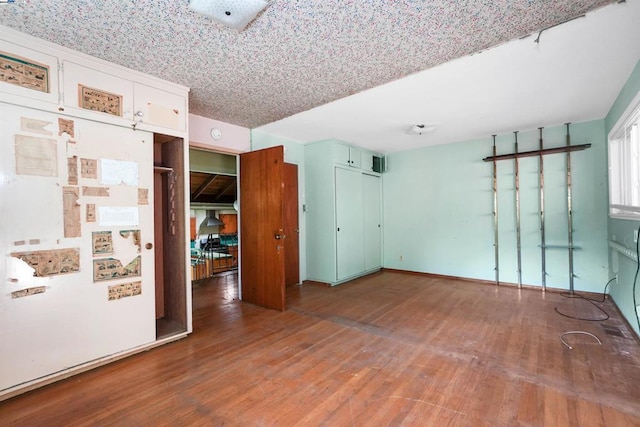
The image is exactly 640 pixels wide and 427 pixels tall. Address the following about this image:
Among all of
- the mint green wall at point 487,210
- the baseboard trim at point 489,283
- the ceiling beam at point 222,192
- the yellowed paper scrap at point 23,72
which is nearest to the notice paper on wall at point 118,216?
the yellowed paper scrap at point 23,72

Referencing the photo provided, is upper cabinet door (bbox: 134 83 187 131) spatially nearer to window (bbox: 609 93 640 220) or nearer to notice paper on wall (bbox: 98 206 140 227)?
notice paper on wall (bbox: 98 206 140 227)

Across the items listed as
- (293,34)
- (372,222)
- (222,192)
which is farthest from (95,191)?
(222,192)

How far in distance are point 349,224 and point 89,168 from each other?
372 cm

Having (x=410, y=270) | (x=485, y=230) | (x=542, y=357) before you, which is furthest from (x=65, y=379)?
(x=485, y=230)

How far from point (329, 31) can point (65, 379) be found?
321cm

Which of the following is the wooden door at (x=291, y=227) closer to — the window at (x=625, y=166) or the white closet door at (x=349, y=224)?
the white closet door at (x=349, y=224)

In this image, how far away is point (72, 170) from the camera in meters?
2.18

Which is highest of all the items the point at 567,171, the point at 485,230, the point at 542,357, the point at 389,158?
the point at 389,158

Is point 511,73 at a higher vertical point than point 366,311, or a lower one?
higher

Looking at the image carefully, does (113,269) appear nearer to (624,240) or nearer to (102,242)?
(102,242)

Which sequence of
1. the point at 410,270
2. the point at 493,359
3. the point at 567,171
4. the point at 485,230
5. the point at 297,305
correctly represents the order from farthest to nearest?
the point at 410,270 < the point at 485,230 < the point at 567,171 < the point at 297,305 < the point at 493,359

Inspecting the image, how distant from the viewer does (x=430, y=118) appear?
3760mm

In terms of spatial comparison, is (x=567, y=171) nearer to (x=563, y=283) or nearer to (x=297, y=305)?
(x=563, y=283)

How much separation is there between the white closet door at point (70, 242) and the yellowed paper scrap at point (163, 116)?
171 mm
